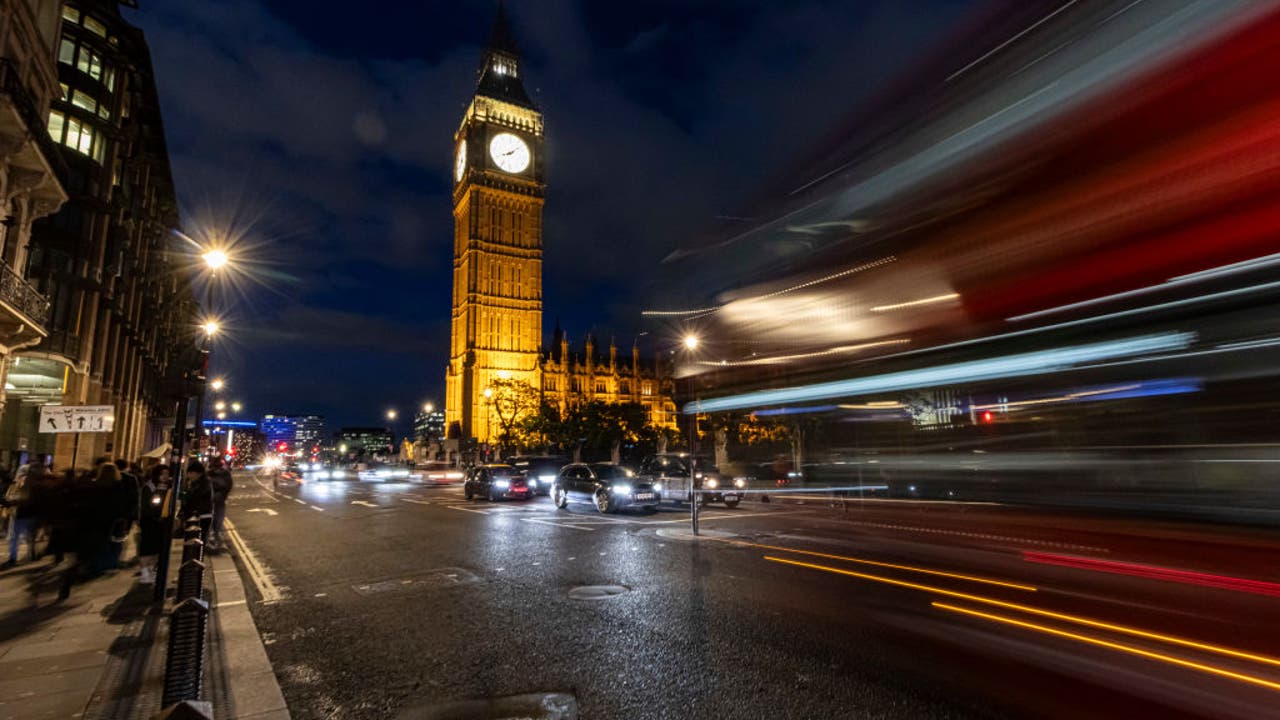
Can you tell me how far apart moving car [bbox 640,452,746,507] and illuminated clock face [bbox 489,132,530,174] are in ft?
282

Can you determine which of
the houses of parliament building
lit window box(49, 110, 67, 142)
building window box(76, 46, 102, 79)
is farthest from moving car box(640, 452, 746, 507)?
the houses of parliament building

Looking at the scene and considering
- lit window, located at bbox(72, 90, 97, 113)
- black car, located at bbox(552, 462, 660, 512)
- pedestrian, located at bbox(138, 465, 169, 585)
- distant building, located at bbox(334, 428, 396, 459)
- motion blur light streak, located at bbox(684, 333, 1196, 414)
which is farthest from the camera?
distant building, located at bbox(334, 428, 396, 459)

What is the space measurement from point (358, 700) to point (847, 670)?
3917 millimetres

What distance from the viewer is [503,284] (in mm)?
95188

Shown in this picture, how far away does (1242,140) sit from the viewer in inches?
180

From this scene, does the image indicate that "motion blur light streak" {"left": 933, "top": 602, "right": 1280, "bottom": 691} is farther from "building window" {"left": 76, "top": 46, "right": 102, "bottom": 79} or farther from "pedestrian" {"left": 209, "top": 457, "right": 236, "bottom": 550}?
"building window" {"left": 76, "top": 46, "right": 102, "bottom": 79}

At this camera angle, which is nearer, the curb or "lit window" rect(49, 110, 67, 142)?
the curb

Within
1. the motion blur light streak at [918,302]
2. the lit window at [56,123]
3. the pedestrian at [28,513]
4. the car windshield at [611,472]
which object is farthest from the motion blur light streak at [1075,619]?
the lit window at [56,123]

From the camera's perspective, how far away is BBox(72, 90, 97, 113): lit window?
2847 cm

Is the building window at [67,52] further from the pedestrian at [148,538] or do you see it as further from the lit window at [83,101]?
the pedestrian at [148,538]

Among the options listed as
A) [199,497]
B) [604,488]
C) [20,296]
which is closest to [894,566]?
[604,488]

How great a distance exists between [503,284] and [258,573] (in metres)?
88.5

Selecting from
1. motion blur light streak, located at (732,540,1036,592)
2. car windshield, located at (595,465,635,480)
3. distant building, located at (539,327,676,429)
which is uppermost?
distant building, located at (539,327,676,429)

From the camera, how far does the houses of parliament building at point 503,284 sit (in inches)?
3629
